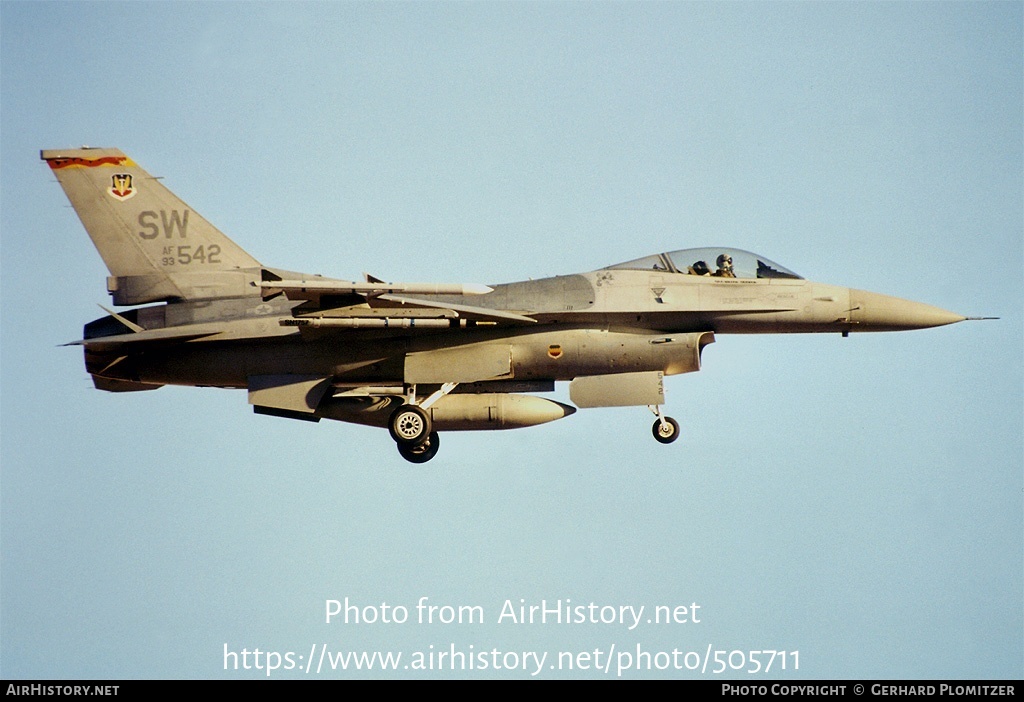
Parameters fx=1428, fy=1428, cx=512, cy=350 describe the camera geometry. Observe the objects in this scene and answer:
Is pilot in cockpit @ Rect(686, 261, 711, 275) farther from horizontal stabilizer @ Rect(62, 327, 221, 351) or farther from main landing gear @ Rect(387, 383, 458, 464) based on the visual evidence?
horizontal stabilizer @ Rect(62, 327, 221, 351)

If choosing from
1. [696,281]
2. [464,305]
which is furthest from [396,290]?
[696,281]

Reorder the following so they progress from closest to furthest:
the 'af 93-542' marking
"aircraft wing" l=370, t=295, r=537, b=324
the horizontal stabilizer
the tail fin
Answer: "aircraft wing" l=370, t=295, r=537, b=324
the horizontal stabilizer
the tail fin
the 'af 93-542' marking

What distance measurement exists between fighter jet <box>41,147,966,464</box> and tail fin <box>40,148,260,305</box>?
35 millimetres

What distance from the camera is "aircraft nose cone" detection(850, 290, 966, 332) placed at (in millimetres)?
21734

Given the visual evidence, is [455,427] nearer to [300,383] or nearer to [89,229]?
[300,383]

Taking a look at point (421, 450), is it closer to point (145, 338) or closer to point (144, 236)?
point (145, 338)

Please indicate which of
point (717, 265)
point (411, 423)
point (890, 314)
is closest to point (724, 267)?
point (717, 265)

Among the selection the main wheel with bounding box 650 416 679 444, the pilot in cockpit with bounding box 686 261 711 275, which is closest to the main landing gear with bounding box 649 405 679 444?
the main wheel with bounding box 650 416 679 444

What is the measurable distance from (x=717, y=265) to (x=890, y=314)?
8.98 feet

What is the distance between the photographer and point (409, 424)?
71.2 ft

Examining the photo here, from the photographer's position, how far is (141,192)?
22609mm

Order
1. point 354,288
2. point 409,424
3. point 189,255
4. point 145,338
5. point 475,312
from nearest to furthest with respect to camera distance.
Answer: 1. point 354,288
2. point 475,312
3. point 145,338
4. point 409,424
5. point 189,255

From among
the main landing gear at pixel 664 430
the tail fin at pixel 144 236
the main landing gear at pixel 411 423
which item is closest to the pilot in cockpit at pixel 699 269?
the main landing gear at pixel 664 430
